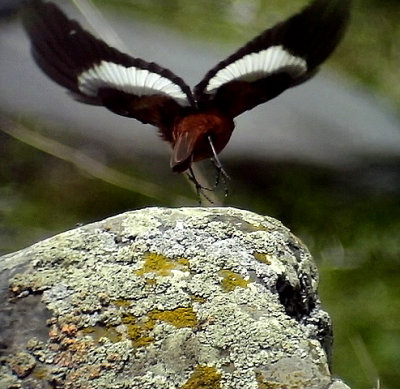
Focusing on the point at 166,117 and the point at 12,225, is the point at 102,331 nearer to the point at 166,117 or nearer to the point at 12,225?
the point at 166,117

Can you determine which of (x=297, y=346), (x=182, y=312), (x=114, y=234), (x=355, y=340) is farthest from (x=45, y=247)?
(x=355, y=340)

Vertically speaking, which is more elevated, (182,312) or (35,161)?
(35,161)

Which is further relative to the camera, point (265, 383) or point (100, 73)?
point (100, 73)

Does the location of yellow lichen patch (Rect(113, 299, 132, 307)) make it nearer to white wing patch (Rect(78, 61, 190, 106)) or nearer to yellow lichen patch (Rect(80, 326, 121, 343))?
yellow lichen patch (Rect(80, 326, 121, 343))

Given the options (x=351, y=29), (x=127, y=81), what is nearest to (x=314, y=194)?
(x=351, y=29)

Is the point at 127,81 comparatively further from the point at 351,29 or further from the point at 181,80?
the point at 351,29

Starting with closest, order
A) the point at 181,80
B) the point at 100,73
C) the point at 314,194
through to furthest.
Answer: the point at 181,80 → the point at 100,73 → the point at 314,194

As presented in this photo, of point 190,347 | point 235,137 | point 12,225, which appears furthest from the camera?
point 235,137

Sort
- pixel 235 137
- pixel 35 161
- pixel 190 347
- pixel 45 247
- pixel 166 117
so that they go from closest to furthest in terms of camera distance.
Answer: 1. pixel 190 347
2. pixel 45 247
3. pixel 166 117
4. pixel 35 161
5. pixel 235 137
